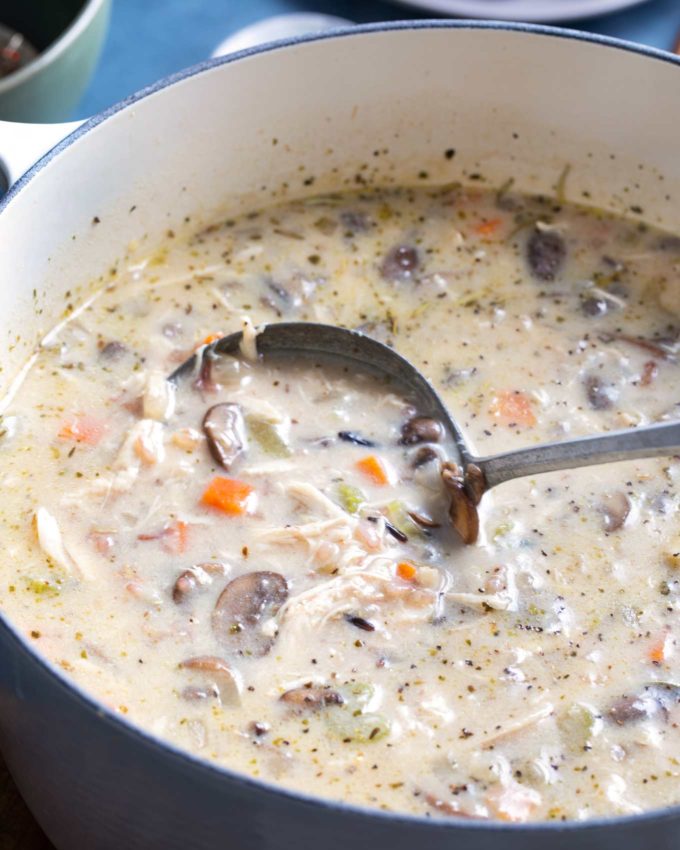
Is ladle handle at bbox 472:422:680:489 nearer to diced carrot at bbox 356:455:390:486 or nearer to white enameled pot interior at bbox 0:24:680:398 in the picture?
diced carrot at bbox 356:455:390:486

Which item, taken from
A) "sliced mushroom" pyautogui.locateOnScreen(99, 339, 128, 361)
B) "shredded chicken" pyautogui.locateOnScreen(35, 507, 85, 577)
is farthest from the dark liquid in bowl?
"shredded chicken" pyautogui.locateOnScreen(35, 507, 85, 577)

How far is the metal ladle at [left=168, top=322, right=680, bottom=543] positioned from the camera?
1996 millimetres

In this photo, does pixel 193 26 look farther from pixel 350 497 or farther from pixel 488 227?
pixel 350 497

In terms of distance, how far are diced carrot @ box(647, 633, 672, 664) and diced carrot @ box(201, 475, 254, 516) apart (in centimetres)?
74

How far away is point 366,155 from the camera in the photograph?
298 cm

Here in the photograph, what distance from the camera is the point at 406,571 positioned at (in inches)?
87.3

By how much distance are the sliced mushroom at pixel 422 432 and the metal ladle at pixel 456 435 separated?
18 millimetres

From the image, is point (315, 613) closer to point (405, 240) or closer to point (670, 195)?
point (405, 240)

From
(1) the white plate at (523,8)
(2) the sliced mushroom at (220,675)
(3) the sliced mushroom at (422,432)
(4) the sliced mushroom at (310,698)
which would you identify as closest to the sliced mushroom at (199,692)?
(2) the sliced mushroom at (220,675)

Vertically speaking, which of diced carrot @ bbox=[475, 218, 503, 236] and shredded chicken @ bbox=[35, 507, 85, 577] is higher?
shredded chicken @ bbox=[35, 507, 85, 577]

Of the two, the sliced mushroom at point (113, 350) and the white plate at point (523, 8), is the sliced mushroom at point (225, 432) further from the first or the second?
the white plate at point (523, 8)

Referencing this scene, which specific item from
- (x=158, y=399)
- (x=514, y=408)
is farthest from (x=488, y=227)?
(x=158, y=399)

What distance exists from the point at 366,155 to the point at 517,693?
1.40m

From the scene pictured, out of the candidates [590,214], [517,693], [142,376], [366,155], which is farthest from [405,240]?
[517,693]
